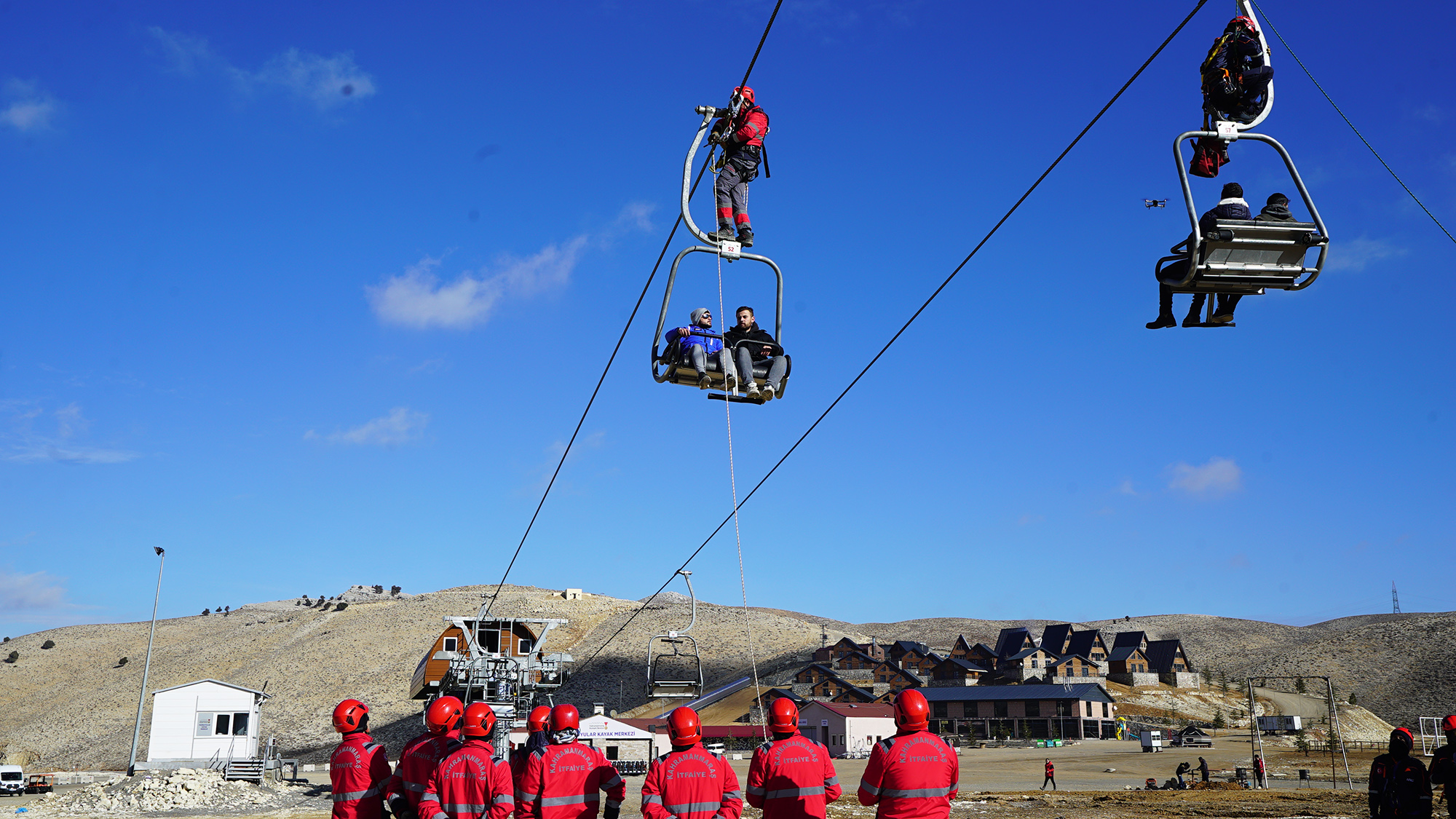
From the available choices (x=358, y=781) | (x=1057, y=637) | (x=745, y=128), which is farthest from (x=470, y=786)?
(x=1057, y=637)

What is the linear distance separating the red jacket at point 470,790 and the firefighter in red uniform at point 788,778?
203 centimetres

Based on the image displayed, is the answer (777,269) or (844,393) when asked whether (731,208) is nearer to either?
(777,269)

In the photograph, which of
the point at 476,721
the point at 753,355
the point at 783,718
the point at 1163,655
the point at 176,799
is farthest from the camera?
the point at 1163,655

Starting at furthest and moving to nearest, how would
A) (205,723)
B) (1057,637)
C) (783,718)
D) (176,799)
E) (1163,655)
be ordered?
(1057,637)
(1163,655)
(205,723)
(176,799)
(783,718)

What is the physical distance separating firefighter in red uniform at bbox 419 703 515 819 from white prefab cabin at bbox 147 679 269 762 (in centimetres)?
4103

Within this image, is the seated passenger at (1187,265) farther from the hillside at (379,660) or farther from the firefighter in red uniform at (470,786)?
the hillside at (379,660)

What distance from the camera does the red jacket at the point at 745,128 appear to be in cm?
1184

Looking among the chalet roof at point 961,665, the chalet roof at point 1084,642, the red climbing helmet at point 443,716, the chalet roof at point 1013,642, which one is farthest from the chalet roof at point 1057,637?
the red climbing helmet at point 443,716

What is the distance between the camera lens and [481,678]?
29.3 metres

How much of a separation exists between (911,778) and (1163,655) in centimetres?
10700

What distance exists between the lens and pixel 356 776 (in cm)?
916

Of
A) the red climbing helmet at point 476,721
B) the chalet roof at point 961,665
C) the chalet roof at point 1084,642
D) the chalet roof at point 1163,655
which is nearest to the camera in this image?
the red climbing helmet at point 476,721

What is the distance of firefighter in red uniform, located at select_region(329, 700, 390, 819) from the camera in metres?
9.16

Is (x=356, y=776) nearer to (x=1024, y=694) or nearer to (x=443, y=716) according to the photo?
(x=443, y=716)
